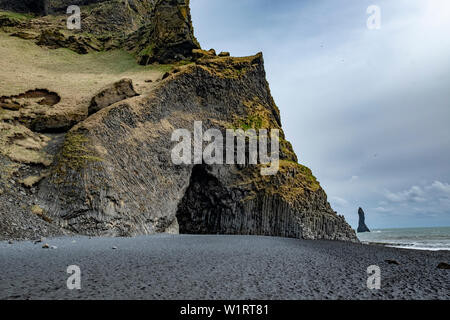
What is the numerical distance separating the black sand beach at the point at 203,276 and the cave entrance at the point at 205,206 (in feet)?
48.7

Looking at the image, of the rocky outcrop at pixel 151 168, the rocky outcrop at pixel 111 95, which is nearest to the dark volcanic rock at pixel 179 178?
the rocky outcrop at pixel 151 168

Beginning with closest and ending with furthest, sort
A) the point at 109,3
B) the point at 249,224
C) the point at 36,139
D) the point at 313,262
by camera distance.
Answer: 1. the point at 313,262
2. the point at 36,139
3. the point at 249,224
4. the point at 109,3

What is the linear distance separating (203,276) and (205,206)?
18.9 m

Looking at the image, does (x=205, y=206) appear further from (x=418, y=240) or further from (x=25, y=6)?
(x=25, y=6)

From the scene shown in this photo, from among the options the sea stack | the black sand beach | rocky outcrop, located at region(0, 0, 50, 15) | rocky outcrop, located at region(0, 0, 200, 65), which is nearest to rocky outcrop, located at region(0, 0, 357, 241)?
rocky outcrop, located at region(0, 0, 200, 65)

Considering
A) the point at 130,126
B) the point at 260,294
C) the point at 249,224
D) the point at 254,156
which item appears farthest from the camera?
the point at 254,156

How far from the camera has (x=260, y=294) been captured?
17.6 feet

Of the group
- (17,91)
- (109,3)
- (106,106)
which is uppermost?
(109,3)

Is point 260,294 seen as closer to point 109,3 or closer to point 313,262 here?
point 313,262

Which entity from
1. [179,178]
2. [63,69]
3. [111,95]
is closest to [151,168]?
[179,178]

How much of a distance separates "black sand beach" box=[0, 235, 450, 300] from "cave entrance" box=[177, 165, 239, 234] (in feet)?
48.7

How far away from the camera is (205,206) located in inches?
Answer: 993
